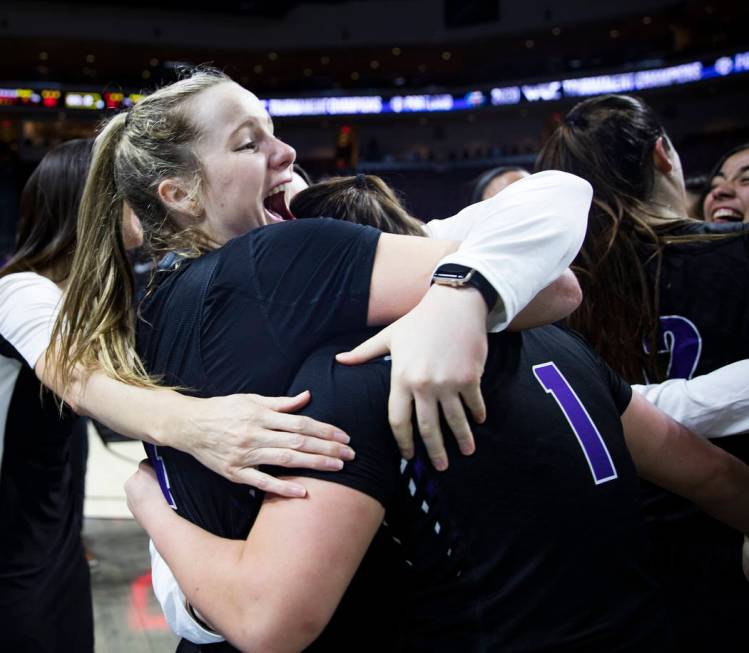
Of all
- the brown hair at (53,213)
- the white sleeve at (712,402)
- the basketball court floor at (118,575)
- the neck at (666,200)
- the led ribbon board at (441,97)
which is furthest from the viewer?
the led ribbon board at (441,97)

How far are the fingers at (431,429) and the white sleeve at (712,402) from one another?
0.64m

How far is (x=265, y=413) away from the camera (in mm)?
936

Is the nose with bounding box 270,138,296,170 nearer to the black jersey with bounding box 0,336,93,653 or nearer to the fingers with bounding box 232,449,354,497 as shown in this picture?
the fingers with bounding box 232,449,354,497

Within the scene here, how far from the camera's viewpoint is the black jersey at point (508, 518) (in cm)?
89

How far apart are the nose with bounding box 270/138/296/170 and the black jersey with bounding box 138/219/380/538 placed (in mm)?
287

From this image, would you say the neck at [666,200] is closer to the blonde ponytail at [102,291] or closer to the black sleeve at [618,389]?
the black sleeve at [618,389]

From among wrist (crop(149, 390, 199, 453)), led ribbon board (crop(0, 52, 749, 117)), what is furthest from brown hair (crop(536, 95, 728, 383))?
led ribbon board (crop(0, 52, 749, 117))

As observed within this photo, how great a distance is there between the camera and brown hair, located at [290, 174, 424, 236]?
1.23 m

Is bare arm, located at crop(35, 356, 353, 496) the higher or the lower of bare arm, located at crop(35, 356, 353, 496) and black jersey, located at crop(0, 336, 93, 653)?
the higher

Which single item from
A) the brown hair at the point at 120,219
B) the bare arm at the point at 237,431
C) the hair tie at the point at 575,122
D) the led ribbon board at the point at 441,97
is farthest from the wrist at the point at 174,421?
the led ribbon board at the point at 441,97

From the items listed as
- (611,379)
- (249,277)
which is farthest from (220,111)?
(611,379)

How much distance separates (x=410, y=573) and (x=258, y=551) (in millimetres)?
198

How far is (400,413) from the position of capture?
84 centimetres

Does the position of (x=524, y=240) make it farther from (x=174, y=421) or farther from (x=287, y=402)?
(x=174, y=421)
